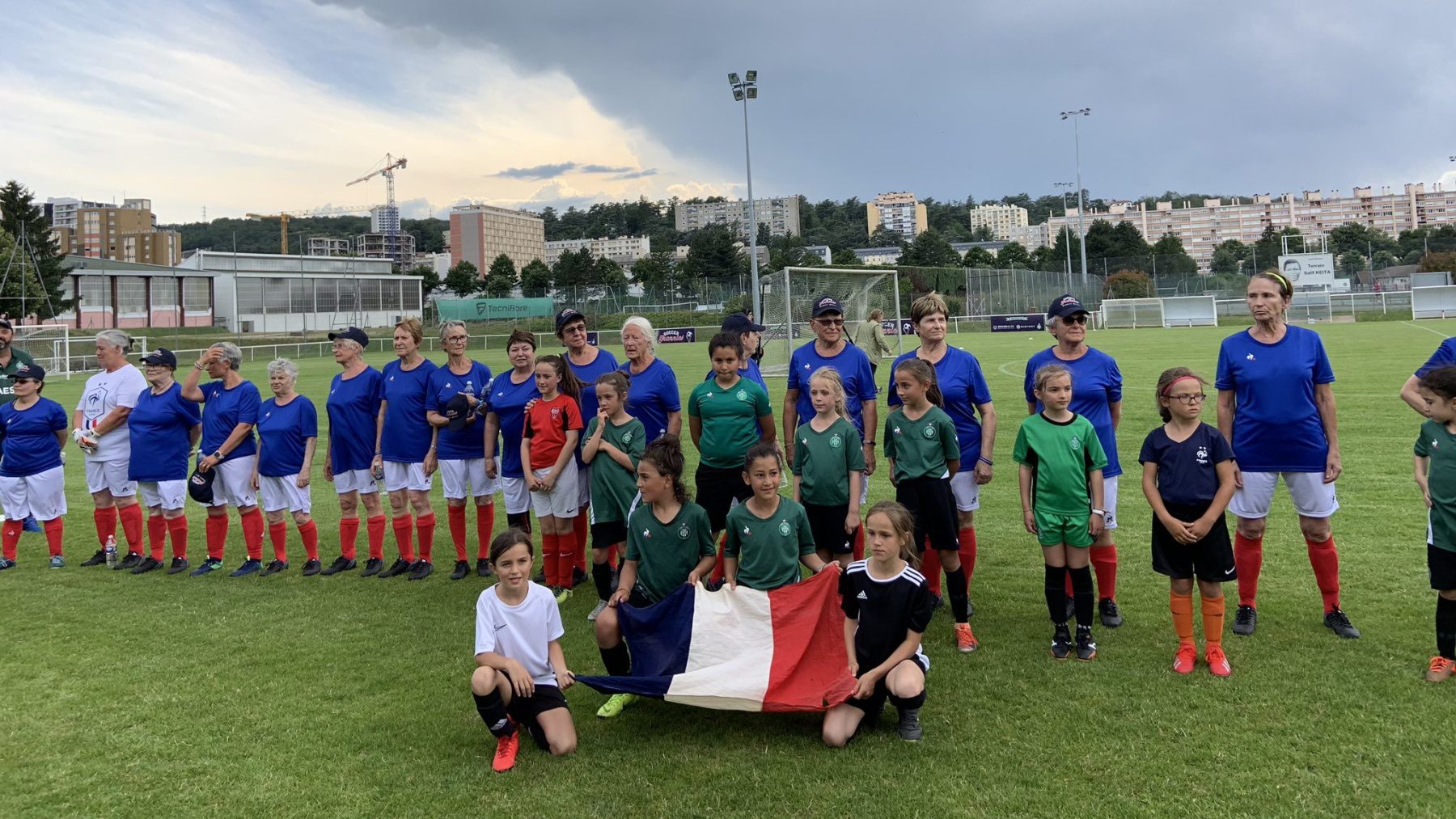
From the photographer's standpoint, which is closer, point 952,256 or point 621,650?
point 621,650

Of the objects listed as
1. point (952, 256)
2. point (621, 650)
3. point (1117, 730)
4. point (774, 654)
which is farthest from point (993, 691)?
point (952, 256)

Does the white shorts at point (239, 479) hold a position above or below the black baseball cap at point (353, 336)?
below

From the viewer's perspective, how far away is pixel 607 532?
225 inches

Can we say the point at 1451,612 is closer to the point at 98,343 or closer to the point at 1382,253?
the point at 98,343

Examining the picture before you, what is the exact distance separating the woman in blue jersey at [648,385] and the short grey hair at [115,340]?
4.61 meters

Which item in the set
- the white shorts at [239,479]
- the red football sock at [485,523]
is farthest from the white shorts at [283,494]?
the red football sock at [485,523]

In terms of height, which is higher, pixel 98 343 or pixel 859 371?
pixel 98 343

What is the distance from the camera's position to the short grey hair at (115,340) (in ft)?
24.5

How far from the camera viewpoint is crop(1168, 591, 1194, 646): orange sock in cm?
450

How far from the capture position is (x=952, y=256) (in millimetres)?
90625

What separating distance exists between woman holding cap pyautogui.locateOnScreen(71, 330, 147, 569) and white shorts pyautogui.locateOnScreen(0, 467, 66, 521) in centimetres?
40

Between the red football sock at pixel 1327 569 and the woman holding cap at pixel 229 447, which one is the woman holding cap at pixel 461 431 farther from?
the red football sock at pixel 1327 569

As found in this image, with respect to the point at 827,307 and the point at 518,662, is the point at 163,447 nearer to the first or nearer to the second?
the point at 518,662

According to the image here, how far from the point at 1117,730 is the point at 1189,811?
0.67m
